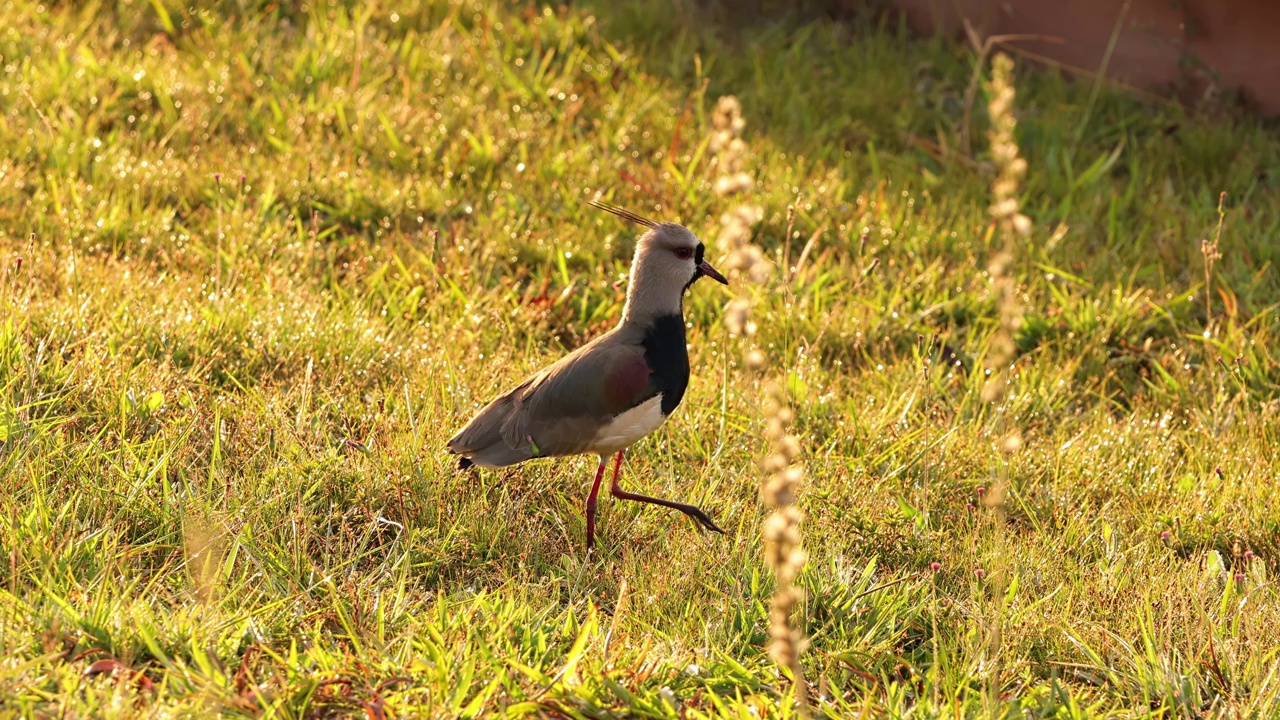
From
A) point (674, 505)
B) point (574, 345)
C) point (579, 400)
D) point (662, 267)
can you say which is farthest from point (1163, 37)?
point (579, 400)

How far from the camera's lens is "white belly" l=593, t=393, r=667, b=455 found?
3.69 meters

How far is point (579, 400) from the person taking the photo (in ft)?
12.2

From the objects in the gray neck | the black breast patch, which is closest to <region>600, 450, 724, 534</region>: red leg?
the black breast patch

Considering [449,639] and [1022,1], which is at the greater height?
[1022,1]

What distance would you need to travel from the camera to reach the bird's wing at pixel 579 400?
3693mm

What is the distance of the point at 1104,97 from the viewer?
673 cm

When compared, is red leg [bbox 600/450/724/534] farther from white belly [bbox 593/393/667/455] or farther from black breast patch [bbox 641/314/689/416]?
black breast patch [bbox 641/314/689/416]

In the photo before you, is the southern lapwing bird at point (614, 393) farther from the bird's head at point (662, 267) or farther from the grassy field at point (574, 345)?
the grassy field at point (574, 345)

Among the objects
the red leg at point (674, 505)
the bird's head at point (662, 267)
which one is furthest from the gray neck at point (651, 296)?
the red leg at point (674, 505)

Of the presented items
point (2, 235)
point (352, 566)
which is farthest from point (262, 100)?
point (352, 566)

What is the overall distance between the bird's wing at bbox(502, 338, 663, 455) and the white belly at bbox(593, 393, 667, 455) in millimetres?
18

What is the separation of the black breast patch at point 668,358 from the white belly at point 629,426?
0.05 m

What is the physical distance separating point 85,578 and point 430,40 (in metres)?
4.19

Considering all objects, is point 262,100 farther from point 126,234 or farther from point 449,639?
point 449,639
